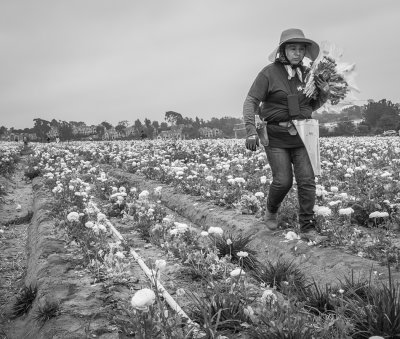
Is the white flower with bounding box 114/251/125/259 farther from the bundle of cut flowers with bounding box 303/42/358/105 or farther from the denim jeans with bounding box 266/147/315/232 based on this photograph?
the bundle of cut flowers with bounding box 303/42/358/105

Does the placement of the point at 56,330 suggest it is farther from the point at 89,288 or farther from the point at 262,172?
the point at 262,172

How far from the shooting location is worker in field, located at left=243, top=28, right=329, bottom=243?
221 inches

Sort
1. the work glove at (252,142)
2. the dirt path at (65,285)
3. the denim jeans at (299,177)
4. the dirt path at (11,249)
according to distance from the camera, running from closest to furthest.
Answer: the dirt path at (65,285) → the dirt path at (11,249) → the work glove at (252,142) → the denim jeans at (299,177)

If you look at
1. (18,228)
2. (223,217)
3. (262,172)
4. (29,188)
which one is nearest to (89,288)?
(223,217)

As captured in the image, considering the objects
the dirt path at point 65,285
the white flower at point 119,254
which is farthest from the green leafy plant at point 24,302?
the white flower at point 119,254

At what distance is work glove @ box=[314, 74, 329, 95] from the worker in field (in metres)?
0.07

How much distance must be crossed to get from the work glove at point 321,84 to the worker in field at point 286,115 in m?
0.07

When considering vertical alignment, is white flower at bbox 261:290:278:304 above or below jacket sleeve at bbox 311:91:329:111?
below

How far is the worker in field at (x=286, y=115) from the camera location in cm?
561

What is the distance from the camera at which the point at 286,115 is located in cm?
566

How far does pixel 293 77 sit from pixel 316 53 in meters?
0.41

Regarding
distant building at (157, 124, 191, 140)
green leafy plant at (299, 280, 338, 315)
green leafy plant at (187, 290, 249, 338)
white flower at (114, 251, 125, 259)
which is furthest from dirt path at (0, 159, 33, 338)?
distant building at (157, 124, 191, 140)

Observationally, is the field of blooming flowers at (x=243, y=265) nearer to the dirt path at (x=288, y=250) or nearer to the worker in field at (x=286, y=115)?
the dirt path at (x=288, y=250)

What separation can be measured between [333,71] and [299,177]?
1.40 m
